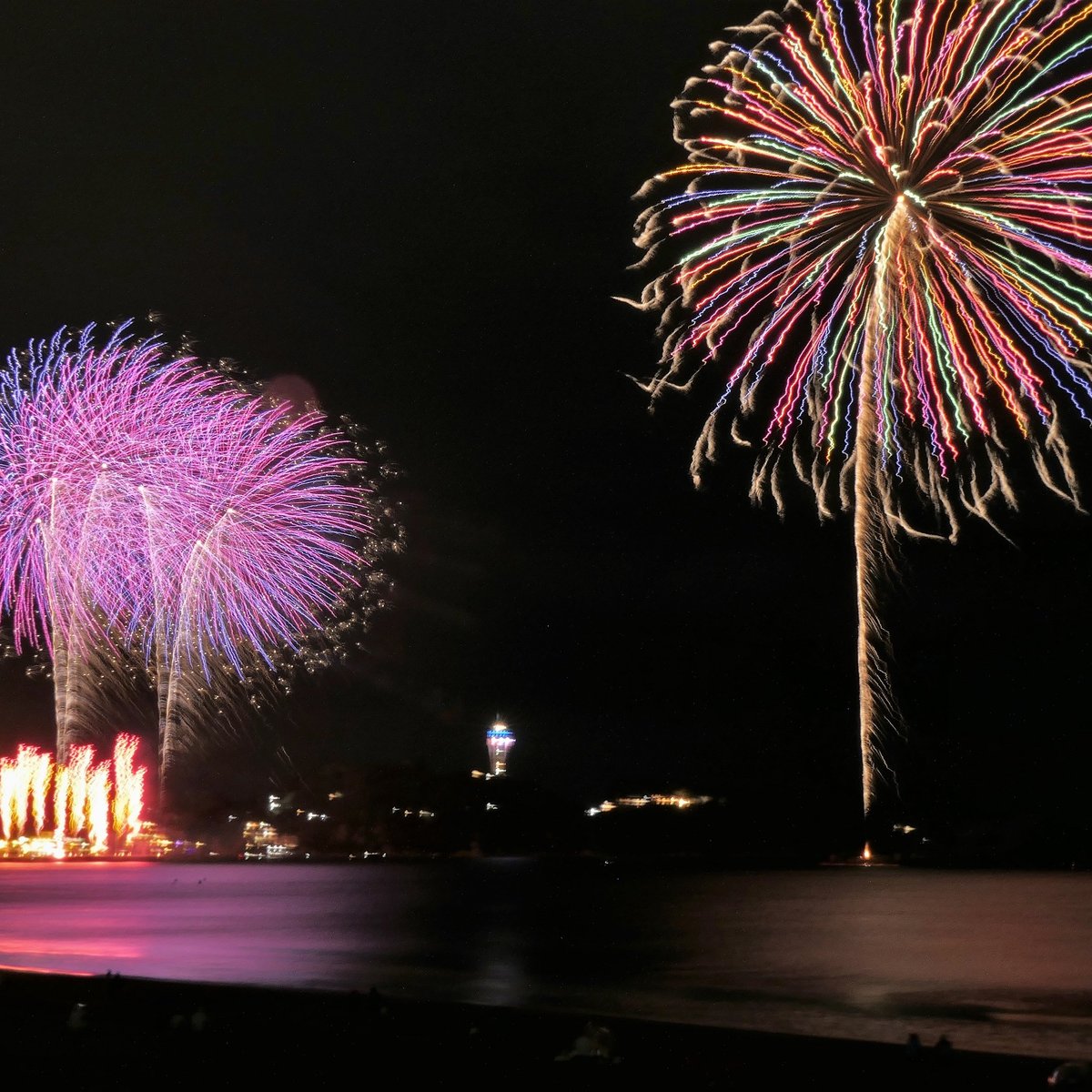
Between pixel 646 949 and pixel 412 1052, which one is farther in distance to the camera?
pixel 646 949

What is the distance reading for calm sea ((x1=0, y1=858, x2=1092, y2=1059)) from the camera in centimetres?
1706

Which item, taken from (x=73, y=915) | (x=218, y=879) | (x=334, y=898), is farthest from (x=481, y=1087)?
(x=218, y=879)

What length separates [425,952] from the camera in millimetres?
25125

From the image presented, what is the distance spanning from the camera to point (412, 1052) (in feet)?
33.1

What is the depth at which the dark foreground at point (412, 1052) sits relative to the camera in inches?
350

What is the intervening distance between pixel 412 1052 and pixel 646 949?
17.4 metres

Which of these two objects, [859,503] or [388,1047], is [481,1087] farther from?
[859,503]

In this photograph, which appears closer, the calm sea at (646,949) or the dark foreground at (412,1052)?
the dark foreground at (412,1052)

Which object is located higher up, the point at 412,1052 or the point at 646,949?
the point at 412,1052

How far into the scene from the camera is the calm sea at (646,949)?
17.1 metres

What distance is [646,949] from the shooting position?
1054 inches

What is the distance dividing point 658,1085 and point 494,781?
143 metres

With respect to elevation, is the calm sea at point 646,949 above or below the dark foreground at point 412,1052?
below

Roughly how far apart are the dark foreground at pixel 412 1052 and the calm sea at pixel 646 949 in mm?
4432
